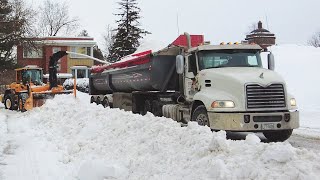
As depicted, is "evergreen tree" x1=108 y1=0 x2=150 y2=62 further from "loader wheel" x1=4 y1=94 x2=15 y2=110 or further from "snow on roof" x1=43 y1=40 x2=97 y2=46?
"loader wheel" x1=4 y1=94 x2=15 y2=110

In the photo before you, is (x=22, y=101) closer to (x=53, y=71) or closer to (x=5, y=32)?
(x=53, y=71)

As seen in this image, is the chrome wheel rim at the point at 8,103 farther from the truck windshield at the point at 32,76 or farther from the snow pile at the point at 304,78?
the snow pile at the point at 304,78

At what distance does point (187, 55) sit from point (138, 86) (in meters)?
3.42

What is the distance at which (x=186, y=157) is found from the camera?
6.79 meters

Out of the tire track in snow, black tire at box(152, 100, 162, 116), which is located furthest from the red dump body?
the tire track in snow

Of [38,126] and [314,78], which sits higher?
[314,78]

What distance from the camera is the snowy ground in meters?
5.45

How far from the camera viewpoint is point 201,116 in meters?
11.0

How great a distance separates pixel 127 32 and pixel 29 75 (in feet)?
90.0

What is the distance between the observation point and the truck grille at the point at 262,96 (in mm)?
10180

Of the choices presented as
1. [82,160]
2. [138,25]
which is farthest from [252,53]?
[138,25]

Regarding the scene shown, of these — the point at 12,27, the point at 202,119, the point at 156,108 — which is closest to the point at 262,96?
the point at 202,119

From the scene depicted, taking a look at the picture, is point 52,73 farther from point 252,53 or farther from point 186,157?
point 186,157

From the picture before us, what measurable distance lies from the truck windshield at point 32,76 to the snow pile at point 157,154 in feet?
43.7
